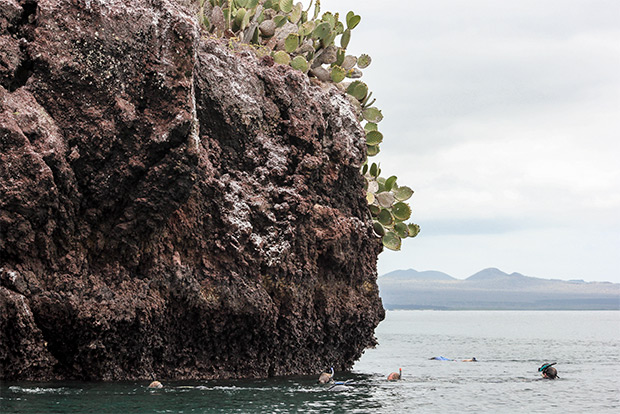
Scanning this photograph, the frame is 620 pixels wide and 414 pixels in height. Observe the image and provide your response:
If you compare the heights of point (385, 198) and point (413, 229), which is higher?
point (385, 198)

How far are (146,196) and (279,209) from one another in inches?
197

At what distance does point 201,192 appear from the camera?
22.6 meters

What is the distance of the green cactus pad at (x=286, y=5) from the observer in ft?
93.1

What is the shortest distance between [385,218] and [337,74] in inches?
239

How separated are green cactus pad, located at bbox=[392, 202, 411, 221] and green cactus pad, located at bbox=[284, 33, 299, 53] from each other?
8.05 meters

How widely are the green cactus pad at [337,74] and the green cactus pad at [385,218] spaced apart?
555 cm

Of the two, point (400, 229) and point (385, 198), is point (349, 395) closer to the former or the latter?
point (385, 198)

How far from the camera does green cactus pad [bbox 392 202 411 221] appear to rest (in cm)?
3116

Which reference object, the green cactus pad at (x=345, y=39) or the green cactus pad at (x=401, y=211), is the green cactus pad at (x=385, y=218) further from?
the green cactus pad at (x=345, y=39)

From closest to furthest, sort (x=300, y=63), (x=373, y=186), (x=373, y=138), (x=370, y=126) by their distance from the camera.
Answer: (x=300, y=63), (x=373, y=186), (x=373, y=138), (x=370, y=126)

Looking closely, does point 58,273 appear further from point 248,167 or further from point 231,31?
point 231,31

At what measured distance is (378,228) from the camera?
1165 inches

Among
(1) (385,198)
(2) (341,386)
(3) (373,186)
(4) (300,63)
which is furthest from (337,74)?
(2) (341,386)

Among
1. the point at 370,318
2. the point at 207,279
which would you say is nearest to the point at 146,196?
the point at 207,279
